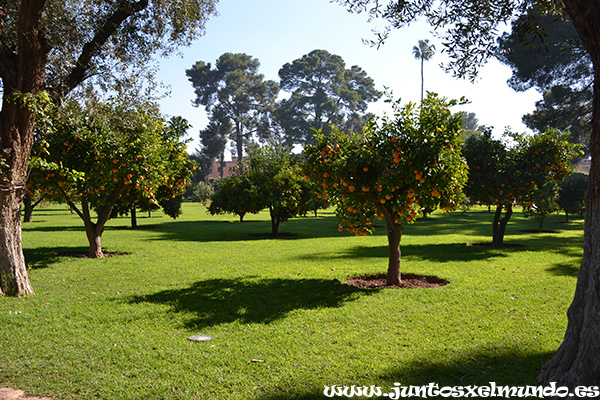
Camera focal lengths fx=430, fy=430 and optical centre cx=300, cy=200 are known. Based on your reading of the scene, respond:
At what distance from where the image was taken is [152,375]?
4.60 m

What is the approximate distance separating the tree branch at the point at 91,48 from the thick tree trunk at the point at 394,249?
7080mm

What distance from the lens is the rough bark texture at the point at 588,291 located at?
11.9 ft

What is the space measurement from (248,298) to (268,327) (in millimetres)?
1832

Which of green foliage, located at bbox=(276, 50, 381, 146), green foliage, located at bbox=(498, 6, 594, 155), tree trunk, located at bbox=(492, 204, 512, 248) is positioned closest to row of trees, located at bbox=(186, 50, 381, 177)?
green foliage, located at bbox=(276, 50, 381, 146)

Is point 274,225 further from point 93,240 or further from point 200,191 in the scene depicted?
point 200,191

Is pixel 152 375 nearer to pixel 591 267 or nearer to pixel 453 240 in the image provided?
pixel 591 267

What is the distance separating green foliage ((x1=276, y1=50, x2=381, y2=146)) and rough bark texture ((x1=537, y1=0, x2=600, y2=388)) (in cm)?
6593

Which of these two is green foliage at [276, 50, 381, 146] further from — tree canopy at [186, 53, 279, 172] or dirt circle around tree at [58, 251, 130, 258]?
dirt circle around tree at [58, 251, 130, 258]

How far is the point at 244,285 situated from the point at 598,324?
266 inches

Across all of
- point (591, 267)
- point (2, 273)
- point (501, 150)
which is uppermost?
point (501, 150)

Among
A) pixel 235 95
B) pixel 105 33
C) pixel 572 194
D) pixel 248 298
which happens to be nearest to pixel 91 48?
pixel 105 33

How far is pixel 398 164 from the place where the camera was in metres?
8.10

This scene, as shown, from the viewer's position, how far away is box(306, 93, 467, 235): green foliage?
7.89 m

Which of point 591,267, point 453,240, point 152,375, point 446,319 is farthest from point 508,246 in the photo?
point 152,375
